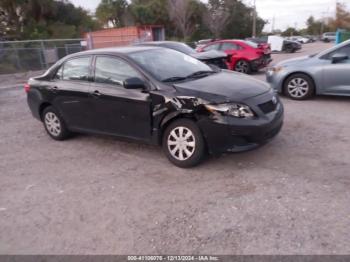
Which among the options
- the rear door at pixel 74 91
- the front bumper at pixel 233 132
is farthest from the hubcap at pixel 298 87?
the rear door at pixel 74 91

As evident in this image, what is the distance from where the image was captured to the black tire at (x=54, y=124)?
5.46m

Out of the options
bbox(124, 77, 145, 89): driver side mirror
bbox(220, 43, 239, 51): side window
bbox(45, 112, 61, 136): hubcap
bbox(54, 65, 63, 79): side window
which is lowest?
bbox(45, 112, 61, 136): hubcap

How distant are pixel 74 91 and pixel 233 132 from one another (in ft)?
8.77

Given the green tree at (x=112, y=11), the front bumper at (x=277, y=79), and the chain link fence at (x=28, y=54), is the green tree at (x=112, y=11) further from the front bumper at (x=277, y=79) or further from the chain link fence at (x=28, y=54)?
the front bumper at (x=277, y=79)

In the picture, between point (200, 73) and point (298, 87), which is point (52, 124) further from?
point (298, 87)

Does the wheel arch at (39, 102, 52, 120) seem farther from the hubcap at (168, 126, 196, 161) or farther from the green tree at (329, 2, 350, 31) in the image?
the green tree at (329, 2, 350, 31)

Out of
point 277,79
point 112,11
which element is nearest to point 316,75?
point 277,79

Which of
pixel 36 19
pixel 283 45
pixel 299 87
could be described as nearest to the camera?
pixel 299 87

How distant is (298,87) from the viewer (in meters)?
7.33

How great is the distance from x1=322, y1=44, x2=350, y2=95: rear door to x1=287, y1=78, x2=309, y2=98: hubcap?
16.8 inches

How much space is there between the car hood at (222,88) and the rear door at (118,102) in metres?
0.60

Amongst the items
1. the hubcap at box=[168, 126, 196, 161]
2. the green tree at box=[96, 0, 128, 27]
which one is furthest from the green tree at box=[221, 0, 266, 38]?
the hubcap at box=[168, 126, 196, 161]

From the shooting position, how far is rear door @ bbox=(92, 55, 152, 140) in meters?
4.31

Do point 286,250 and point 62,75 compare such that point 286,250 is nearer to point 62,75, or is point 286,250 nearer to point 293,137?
point 293,137
